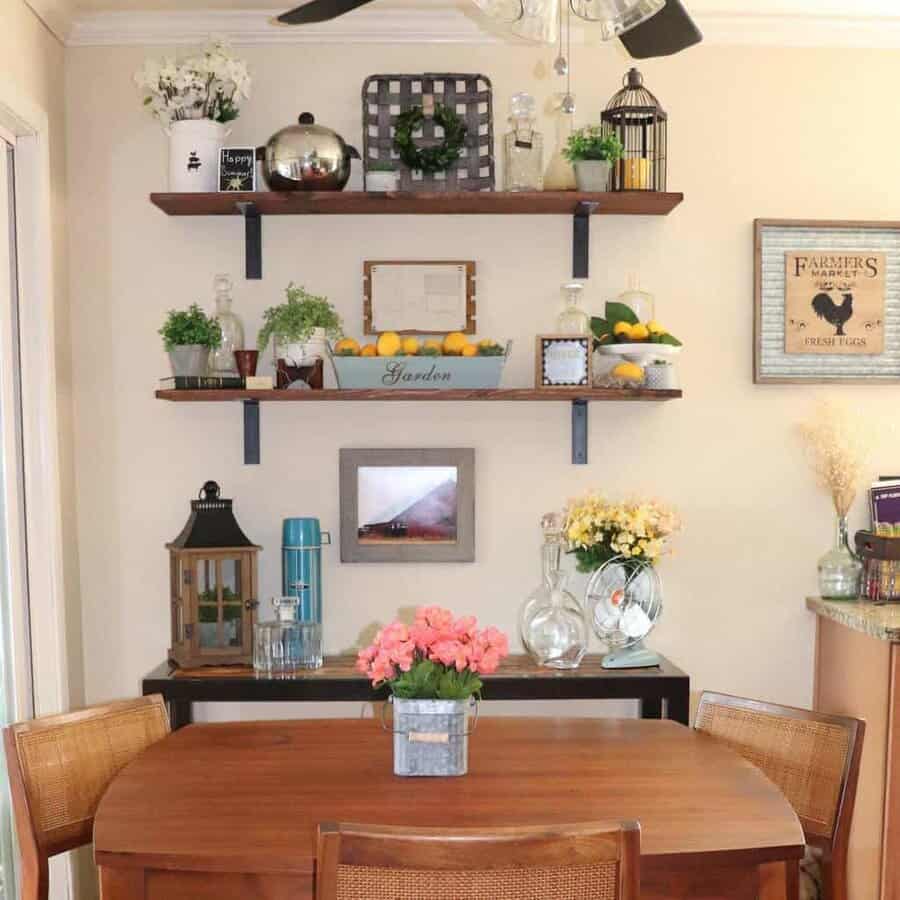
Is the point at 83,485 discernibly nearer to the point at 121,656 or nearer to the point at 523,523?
the point at 121,656

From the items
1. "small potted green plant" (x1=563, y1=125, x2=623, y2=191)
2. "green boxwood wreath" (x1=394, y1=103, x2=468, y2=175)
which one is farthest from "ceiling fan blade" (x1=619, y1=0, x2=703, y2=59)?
"green boxwood wreath" (x1=394, y1=103, x2=468, y2=175)

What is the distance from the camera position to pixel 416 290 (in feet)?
9.99

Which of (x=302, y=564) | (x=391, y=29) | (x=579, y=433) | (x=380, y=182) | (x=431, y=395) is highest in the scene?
(x=391, y=29)

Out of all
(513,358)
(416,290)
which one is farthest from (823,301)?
(416,290)

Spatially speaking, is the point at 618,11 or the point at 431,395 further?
the point at 431,395

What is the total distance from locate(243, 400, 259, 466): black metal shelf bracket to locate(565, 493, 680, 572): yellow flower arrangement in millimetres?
943

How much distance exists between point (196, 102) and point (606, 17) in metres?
1.49

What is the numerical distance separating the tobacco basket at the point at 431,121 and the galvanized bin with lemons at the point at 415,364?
49cm

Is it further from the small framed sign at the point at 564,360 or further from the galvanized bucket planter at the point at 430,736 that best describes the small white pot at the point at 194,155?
the galvanized bucket planter at the point at 430,736

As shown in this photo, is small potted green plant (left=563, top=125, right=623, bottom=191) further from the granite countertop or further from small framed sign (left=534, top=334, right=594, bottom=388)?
the granite countertop

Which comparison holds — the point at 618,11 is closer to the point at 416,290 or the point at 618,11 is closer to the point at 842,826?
the point at 416,290

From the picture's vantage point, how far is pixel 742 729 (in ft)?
7.39

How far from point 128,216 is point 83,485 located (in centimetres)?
80

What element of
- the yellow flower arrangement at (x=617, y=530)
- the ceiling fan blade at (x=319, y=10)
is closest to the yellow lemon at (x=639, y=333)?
the yellow flower arrangement at (x=617, y=530)
